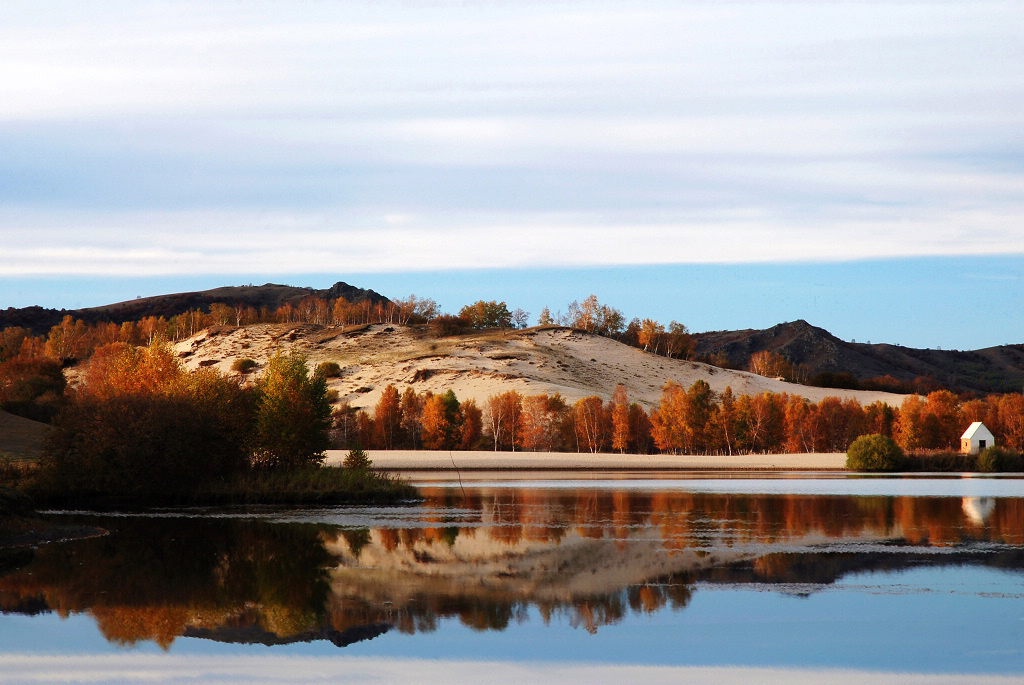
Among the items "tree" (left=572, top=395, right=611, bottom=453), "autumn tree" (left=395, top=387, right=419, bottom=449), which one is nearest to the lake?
"tree" (left=572, top=395, right=611, bottom=453)

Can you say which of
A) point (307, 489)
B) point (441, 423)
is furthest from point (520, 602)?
point (441, 423)

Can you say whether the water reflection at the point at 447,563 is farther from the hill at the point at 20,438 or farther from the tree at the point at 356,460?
the hill at the point at 20,438

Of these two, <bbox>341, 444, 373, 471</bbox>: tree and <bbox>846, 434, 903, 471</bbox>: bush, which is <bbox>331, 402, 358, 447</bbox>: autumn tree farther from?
<bbox>341, 444, 373, 471</bbox>: tree

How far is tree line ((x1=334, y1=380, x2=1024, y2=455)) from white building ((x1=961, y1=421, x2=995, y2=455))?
18020mm

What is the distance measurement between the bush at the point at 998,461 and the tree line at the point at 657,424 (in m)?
29.7

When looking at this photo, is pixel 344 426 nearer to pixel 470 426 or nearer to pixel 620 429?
pixel 470 426

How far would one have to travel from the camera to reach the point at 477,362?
534 feet

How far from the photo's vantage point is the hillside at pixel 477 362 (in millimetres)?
150625

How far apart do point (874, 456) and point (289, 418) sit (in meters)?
50.1

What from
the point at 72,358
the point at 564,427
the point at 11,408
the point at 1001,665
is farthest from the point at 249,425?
the point at 72,358

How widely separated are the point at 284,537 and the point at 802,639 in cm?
1652

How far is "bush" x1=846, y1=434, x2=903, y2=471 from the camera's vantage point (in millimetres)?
76188

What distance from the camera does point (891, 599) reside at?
58.0ft

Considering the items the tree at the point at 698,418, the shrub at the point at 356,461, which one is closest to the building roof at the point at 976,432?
the tree at the point at 698,418
